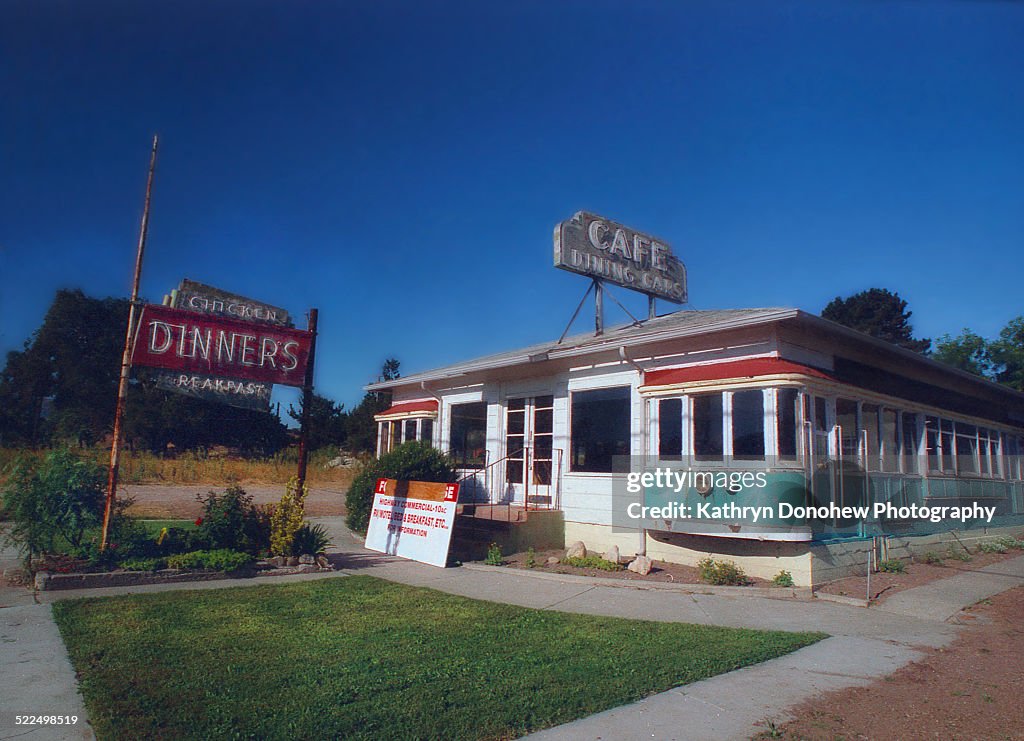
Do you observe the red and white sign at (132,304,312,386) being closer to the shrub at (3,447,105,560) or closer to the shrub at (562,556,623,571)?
the shrub at (3,447,105,560)

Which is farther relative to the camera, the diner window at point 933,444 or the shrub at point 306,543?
the diner window at point 933,444

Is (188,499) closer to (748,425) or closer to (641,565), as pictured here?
(641,565)

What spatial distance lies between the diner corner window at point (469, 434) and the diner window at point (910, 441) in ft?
26.9

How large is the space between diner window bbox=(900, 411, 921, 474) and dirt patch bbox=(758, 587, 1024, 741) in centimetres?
677

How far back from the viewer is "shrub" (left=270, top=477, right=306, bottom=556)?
33.5 feet

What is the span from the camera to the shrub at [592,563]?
34.4 ft

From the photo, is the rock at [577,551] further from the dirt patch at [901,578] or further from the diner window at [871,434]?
the diner window at [871,434]

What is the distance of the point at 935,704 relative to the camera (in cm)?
483

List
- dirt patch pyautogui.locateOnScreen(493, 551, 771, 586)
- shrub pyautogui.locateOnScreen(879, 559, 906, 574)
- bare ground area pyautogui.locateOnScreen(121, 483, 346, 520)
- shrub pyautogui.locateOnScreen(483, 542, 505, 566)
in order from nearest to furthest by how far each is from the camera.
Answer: dirt patch pyautogui.locateOnScreen(493, 551, 771, 586), shrub pyautogui.locateOnScreen(879, 559, 906, 574), shrub pyautogui.locateOnScreen(483, 542, 505, 566), bare ground area pyautogui.locateOnScreen(121, 483, 346, 520)

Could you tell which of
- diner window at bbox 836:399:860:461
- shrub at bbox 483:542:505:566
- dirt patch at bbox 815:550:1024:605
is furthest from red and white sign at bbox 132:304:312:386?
diner window at bbox 836:399:860:461

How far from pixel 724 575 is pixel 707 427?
2.15 meters

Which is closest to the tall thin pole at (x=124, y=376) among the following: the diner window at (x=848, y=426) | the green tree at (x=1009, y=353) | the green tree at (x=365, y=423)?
the diner window at (x=848, y=426)

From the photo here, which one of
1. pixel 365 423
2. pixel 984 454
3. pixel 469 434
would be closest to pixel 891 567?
pixel 984 454

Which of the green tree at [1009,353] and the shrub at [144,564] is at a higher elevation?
the green tree at [1009,353]
